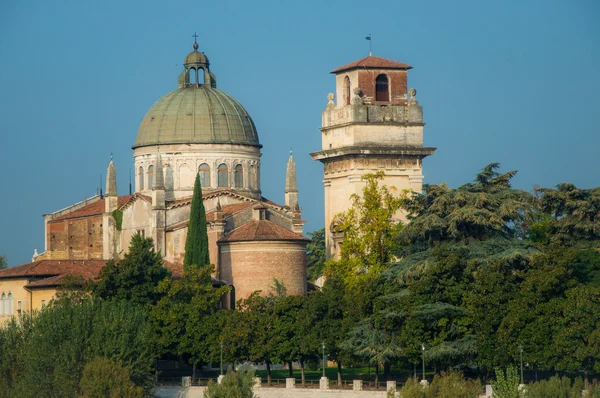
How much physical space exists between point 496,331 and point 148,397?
13549mm

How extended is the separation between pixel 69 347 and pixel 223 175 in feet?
86.8

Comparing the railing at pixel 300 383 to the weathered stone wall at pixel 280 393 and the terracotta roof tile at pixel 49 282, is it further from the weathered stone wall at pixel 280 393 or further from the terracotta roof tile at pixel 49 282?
the terracotta roof tile at pixel 49 282

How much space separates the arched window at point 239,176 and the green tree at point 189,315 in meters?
13.4

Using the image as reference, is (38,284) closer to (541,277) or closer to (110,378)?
(110,378)

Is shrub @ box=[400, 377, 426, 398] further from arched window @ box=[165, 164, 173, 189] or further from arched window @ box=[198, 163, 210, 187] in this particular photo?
arched window @ box=[165, 164, 173, 189]

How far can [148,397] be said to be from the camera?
69812mm

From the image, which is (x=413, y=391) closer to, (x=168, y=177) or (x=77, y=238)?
(x=168, y=177)

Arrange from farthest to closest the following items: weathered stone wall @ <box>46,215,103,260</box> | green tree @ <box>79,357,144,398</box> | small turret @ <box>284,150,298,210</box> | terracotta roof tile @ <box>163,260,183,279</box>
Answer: weathered stone wall @ <box>46,215,103,260</box>, small turret @ <box>284,150,298,210</box>, terracotta roof tile @ <box>163,260,183,279</box>, green tree @ <box>79,357,144,398</box>

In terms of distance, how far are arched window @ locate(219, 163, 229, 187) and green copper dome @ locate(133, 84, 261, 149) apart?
4.22ft

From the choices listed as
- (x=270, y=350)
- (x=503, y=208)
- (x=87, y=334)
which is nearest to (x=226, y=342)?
(x=270, y=350)

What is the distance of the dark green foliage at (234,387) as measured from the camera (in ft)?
210

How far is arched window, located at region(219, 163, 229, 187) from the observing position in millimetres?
92938

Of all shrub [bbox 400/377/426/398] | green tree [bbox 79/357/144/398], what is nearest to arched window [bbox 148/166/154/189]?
green tree [bbox 79/357/144/398]

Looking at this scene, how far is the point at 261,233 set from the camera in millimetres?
85188
